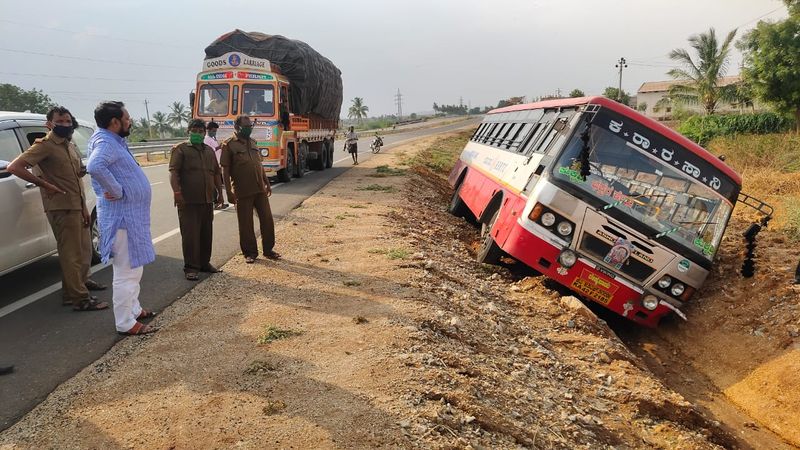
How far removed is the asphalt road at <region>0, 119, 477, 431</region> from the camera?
3.91m

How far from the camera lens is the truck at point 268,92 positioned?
46.1ft

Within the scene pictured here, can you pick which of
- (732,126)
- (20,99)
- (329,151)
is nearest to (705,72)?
(732,126)

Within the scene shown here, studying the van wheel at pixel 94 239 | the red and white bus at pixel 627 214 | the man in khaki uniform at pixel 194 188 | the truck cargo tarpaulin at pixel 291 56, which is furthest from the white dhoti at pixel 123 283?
the truck cargo tarpaulin at pixel 291 56

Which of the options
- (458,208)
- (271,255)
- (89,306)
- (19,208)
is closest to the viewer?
(89,306)

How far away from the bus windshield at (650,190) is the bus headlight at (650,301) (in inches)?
27.3

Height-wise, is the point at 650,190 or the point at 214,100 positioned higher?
the point at 214,100

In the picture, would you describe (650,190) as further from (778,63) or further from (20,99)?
(20,99)

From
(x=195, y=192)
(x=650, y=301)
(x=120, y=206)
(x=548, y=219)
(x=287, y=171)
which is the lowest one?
(x=650, y=301)

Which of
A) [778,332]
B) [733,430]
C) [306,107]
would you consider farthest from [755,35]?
[733,430]

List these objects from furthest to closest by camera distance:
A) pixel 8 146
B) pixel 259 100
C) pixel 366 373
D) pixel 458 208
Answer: pixel 259 100
pixel 458 208
pixel 8 146
pixel 366 373

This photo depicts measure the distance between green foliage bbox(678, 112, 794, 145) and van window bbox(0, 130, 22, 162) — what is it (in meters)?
28.7

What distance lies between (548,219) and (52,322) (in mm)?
5032

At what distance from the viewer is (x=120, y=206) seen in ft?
14.9

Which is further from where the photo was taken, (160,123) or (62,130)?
(160,123)
